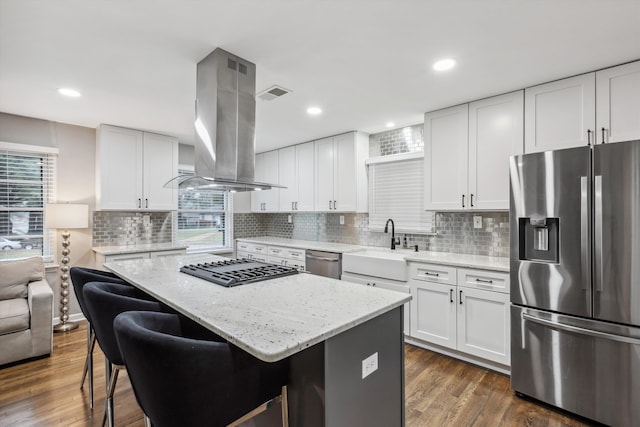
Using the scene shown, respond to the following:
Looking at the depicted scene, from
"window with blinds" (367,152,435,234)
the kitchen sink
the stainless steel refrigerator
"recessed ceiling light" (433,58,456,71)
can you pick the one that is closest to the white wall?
the kitchen sink

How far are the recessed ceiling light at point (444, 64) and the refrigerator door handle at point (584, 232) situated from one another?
1187 millimetres

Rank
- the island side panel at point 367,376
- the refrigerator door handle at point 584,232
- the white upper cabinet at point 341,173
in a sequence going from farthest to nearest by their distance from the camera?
the white upper cabinet at point 341,173, the refrigerator door handle at point 584,232, the island side panel at point 367,376

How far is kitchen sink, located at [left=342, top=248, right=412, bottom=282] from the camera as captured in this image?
3.24 meters

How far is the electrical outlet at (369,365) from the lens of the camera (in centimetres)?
141

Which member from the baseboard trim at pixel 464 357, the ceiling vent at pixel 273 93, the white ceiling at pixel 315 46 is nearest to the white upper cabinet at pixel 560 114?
the white ceiling at pixel 315 46

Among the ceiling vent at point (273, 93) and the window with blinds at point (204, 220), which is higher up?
the ceiling vent at point (273, 93)

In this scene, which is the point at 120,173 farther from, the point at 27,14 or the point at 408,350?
the point at 408,350

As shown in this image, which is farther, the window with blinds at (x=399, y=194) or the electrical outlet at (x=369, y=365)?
the window with blinds at (x=399, y=194)

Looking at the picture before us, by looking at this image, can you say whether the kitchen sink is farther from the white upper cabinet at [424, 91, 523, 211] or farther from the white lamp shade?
the white lamp shade

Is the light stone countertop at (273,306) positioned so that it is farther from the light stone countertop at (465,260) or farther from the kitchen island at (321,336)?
the light stone countertop at (465,260)

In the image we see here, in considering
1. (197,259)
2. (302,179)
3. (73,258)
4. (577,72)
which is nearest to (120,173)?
(73,258)

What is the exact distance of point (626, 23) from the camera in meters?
1.83

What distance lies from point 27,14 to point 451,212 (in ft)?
12.3

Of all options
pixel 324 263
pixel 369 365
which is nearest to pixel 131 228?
pixel 324 263
